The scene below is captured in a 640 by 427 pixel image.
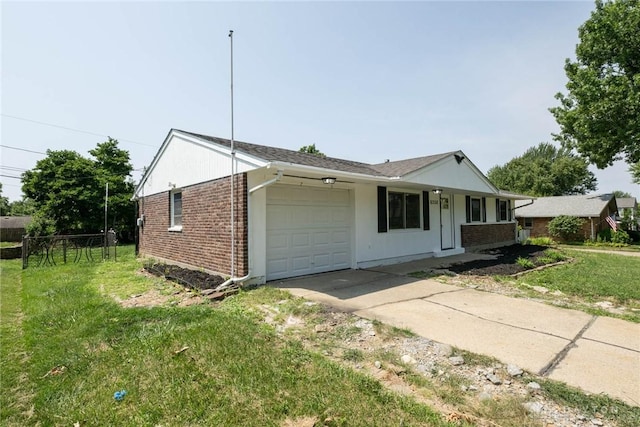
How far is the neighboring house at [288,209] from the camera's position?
22.2 feet

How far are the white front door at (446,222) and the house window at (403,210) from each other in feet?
5.67

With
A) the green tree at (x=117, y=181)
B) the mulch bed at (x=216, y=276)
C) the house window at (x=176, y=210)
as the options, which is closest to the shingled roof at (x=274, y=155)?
the house window at (x=176, y=210)

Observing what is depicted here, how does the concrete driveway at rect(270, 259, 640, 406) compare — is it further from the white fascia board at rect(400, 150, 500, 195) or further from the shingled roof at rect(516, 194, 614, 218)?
the shingled roof at rect(516, 194, 614, 218)

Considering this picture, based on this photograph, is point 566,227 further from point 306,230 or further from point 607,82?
point 306,230

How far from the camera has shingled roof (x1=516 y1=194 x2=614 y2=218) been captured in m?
24.9

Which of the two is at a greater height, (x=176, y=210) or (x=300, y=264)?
(x=176, y=210)

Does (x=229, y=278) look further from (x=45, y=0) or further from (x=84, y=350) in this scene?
(x=45, y=0)

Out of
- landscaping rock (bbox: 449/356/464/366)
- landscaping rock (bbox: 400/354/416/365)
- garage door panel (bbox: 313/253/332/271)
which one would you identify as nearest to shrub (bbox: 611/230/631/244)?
garage door panel (bbox: 313/253/332/271)

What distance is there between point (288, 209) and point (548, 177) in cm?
4554

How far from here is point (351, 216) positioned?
883 centimetres

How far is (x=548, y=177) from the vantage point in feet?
133

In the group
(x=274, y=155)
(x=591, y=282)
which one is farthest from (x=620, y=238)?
(x=274, y=155)

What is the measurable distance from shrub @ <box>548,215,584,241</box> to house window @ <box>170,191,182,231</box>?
2770 cm

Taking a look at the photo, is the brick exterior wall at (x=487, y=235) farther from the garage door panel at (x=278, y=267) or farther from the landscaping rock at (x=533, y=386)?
the landscaping rock at (x=533, y=386)
